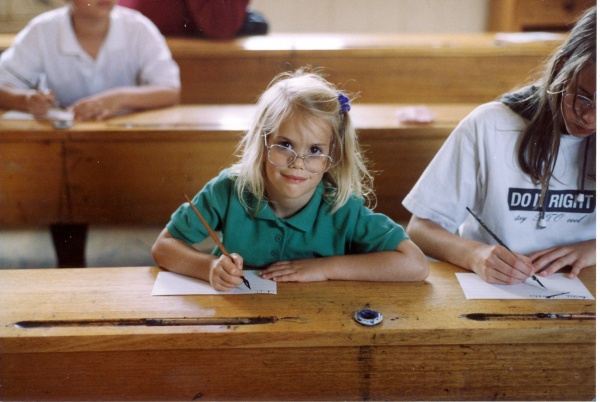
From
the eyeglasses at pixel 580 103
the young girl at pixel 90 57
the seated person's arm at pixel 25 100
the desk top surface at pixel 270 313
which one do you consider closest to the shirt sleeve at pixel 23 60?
the young girl at pixel 90 57

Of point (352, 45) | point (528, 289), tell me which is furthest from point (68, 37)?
point (528, 289)

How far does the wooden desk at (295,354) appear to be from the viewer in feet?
3.68

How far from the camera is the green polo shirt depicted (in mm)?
1413

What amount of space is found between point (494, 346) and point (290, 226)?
0.51 meters

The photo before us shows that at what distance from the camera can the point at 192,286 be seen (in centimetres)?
129

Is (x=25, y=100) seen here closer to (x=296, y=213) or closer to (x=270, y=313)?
(x=296, y=213)

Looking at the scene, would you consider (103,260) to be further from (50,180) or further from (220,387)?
(220,387)

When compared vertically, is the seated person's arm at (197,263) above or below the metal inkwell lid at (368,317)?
above

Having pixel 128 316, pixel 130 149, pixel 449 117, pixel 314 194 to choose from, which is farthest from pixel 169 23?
pixel 128 316

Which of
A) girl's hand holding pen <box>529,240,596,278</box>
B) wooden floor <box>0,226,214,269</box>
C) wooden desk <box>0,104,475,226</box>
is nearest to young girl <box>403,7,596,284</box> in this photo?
girl's hand holding pen <box>529,240,596,278</box>

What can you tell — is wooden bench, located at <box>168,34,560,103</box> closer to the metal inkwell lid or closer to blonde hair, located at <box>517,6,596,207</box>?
blonde hair, located at <box>517,6,596,207</box>

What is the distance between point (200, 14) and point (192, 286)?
1931 millimetres

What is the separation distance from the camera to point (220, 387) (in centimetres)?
115

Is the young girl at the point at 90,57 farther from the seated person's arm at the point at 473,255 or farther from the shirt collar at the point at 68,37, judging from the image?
the seated person's arm at the point at 473,255
